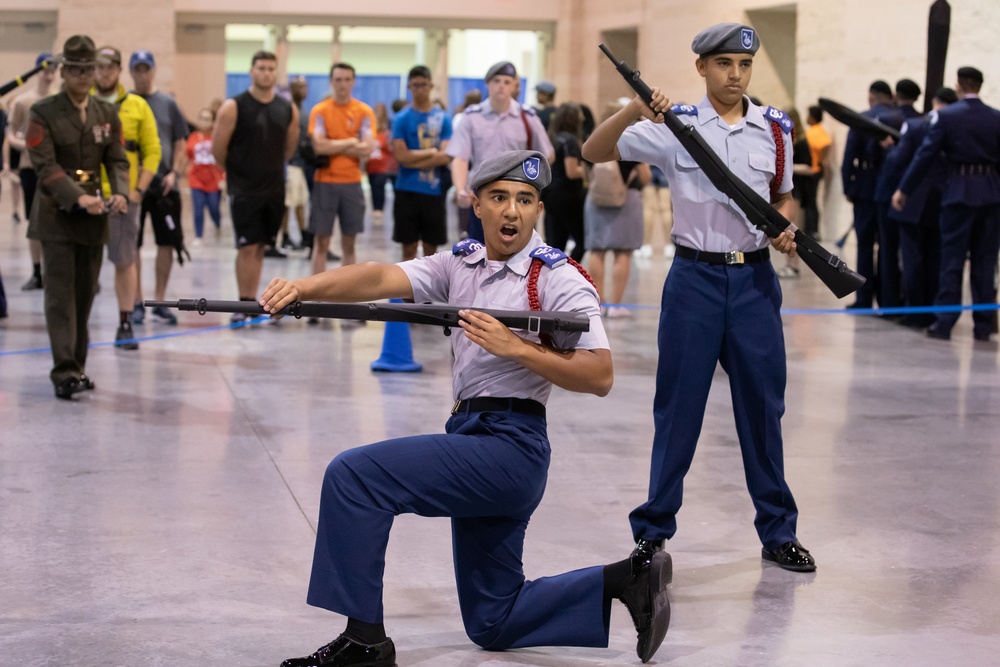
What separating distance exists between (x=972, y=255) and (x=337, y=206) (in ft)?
16.1

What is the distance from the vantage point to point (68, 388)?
7.15 metres

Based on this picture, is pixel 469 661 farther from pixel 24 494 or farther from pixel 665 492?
pixel 24 494

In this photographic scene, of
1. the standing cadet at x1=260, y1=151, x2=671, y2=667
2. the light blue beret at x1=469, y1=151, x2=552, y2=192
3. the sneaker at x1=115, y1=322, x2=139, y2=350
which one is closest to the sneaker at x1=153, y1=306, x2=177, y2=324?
the sneaker at x1=115, y1=322, x2=139, y2=350

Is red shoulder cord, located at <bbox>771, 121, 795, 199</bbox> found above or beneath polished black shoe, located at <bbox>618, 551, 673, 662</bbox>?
above

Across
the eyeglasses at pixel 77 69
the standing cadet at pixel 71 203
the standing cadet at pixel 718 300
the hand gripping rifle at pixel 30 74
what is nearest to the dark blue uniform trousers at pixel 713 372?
the standing cadet at pixel 718 300

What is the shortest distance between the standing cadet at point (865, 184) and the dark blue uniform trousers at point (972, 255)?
1.16 metres

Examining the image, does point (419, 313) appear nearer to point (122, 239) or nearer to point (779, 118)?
point (779, 118)

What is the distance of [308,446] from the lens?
20.4 ft

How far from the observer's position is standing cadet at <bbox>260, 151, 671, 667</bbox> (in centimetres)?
338

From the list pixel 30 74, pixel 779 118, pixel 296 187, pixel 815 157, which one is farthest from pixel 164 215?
pixel 815 157

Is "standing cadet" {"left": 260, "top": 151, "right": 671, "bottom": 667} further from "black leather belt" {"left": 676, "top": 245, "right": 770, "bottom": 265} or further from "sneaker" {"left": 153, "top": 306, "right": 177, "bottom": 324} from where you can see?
"sneaker" {"left": 153, "top": 306, "right": 177, "bottom": 324}

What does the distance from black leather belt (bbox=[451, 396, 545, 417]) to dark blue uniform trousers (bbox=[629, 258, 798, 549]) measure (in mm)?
989

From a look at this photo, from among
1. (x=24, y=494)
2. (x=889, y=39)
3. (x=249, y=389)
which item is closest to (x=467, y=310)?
(x=24, y=494)

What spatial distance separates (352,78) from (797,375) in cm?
415
